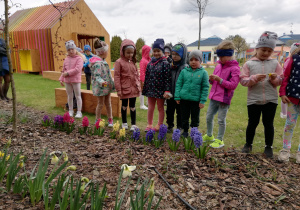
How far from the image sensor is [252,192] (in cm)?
209

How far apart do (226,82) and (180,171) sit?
4.71ft

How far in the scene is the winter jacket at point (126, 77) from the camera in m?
3.76

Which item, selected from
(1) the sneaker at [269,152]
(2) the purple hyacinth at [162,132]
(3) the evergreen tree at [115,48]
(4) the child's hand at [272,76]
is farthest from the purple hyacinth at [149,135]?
(3) the evergreen tree at [115,48]

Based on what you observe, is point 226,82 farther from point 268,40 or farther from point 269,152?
point 269,152

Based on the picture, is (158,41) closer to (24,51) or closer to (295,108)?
(295,108)

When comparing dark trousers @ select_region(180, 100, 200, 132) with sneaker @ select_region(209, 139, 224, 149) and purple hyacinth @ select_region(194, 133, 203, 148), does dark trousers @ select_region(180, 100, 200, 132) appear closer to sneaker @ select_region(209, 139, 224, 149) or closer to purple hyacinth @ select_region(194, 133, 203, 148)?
sneaker @ select_region(209, 139, 224, 149)

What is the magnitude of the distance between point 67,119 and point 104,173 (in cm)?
157

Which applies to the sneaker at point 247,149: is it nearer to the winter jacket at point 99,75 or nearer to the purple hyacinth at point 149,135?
the purple hyacinth at point 149,135

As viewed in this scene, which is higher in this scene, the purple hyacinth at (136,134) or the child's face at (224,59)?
the child's face at (224,59)

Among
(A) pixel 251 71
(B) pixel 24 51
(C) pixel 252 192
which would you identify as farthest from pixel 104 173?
(B) pixel 24 51

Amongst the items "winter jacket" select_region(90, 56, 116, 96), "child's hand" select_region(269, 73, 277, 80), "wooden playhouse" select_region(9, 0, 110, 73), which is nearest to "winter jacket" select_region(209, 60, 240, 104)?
"child's hand" select_region(269, 73, 277, 80)

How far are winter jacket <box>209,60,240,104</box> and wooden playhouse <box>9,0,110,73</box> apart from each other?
35.5 feet

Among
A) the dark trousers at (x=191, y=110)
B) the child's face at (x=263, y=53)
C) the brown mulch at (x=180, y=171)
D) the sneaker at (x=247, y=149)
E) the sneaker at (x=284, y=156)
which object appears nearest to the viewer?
the brown mulch at (x=180, y=171)

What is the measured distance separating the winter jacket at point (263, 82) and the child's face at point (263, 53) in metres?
0.04
